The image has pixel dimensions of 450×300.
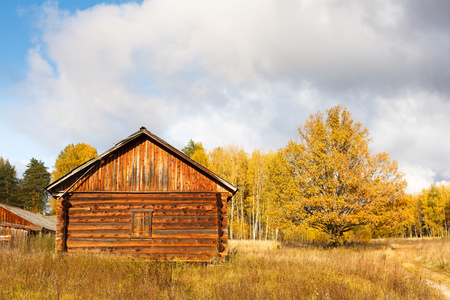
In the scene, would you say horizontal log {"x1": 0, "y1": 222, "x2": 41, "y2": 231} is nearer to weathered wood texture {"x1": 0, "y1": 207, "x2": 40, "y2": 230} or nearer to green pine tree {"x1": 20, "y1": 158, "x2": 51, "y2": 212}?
weathered wood texture {"x1": 0, "y1": 207, "x2": 40, "y2": 230}

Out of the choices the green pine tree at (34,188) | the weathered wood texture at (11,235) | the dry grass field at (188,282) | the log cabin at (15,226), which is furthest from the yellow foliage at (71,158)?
the dry grass field at (188,282)

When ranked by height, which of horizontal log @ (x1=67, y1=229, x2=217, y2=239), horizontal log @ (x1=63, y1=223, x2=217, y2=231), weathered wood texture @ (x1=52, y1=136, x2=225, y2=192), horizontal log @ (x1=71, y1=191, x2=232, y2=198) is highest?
weathered wood texture @ (x1=52, y1=136, x2=225, y2=192)

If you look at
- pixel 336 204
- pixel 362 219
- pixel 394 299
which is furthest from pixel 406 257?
pixel 394 299

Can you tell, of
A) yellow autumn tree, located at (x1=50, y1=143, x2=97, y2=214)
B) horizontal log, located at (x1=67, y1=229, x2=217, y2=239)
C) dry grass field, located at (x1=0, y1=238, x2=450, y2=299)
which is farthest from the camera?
yellow autumn tree, located at (x1=50, y1=143, x2=97, y2=214)

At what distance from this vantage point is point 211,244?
637 inches

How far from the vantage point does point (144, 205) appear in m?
16.3

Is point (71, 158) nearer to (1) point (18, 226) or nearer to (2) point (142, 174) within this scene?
(1) point (18, 226)

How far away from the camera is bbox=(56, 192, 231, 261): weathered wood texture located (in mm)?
16031

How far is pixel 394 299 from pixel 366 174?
1657cm

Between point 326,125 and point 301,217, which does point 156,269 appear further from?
point 326,125

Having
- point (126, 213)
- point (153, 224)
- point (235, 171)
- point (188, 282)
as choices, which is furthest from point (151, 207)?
point (235, 171)

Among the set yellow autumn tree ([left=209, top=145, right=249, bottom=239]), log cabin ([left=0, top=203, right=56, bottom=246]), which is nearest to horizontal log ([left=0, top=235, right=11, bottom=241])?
log cabin ([left=0, top=203, right=56, bottom=246])

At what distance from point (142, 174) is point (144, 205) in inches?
61.8

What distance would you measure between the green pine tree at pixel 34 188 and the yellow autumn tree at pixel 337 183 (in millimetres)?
50304
